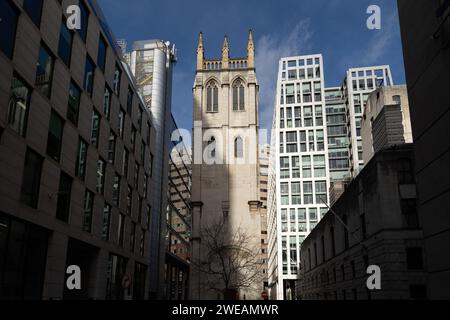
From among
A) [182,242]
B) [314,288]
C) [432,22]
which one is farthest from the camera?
[182,242]

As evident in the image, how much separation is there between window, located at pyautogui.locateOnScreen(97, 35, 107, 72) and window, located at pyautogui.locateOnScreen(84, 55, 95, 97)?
1.62 metres

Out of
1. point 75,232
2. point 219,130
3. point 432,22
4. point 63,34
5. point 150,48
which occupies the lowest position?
point 75,232

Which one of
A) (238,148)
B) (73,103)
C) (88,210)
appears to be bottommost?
(88,210)

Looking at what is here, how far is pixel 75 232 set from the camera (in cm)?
2686

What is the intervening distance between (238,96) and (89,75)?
56168 millimetres

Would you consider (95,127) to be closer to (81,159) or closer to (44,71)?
(81,159)

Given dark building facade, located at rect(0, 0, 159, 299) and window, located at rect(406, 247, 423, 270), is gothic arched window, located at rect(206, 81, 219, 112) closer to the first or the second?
dark building facade, located at rect(0, 0, 159, 299)

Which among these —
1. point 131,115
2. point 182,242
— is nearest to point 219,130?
point 182,242

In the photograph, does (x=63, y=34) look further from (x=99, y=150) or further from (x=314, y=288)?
(x=314, y=288)

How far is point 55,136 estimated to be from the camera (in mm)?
24672

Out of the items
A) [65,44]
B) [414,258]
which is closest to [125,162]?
[65,44]

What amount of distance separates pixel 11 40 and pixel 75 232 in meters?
12.3

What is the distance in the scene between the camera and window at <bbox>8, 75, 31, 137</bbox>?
2019 centimetres

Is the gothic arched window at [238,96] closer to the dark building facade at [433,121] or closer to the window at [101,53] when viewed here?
the window at [101,53]
